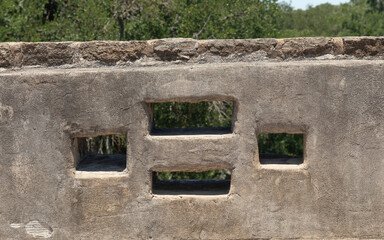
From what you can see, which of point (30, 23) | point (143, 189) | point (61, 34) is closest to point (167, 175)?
point (61, 34)

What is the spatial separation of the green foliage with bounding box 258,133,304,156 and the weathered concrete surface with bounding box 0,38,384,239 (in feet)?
17.0

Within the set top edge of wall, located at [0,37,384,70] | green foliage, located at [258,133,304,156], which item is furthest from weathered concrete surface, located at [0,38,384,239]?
green foliage, located at [258,133,304,156]

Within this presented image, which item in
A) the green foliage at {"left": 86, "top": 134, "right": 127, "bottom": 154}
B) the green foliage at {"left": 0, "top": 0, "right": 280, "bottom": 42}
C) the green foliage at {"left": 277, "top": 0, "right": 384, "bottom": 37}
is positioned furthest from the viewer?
the green foliage at {"left": 277, "top": 0, "right": 384, "bottom": 37}

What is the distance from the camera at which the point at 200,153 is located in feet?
8.17

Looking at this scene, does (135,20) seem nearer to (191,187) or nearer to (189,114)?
(189,114)

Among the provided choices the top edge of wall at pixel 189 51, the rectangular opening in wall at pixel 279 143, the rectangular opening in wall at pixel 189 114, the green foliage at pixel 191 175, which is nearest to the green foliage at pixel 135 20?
the rectangular opening in wall at pixel 189 114

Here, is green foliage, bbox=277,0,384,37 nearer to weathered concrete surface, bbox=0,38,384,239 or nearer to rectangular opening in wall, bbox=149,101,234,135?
rectangular opening in wall, bbox=149,101,234,135

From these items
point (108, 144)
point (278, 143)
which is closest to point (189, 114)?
point (108, 144)

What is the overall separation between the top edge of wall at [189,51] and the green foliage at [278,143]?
5.10 metres

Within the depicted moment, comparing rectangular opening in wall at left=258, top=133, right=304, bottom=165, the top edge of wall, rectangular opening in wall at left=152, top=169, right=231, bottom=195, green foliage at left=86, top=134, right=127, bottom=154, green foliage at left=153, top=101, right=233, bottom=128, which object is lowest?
rectangular opening in wall at left=258, top=133, right=304, bottom=165

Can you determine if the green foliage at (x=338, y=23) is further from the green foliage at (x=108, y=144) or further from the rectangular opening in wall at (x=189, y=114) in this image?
the green foliage at (x=108, y=144)

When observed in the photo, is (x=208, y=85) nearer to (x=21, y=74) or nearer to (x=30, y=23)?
(x=21, y=74)

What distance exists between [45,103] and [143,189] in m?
0.72

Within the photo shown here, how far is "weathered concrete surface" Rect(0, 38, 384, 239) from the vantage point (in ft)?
8.04
